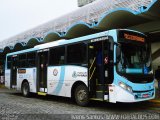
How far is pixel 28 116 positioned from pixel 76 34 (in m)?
11.6

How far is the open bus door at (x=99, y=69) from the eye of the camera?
10031 millimetres

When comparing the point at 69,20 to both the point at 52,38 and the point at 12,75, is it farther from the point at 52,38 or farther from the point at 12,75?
the point at 12,75

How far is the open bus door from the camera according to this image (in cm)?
1003

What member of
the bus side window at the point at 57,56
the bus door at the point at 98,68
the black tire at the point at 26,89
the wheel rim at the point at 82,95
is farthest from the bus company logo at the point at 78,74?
the black tire at the point at 26,89

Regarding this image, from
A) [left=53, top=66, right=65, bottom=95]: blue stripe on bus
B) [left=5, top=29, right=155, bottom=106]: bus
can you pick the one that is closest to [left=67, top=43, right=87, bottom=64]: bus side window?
[left=5, top=29, right=155, bottom=106]: bus

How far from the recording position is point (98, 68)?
10688 mm

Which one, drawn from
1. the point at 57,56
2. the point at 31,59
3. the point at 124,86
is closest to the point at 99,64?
the point at 124,86

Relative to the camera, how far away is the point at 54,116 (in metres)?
9.00

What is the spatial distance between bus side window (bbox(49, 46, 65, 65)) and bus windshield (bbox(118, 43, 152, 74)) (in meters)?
3.65

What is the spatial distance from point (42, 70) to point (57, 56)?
1.87 metres

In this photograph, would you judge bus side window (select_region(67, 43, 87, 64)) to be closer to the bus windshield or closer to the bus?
the bus

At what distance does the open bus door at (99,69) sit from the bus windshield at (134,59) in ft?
1.61

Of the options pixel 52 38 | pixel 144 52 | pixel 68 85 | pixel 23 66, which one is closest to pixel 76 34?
pixel 52 38

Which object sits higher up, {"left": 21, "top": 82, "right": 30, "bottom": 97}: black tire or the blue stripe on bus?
the blue stripe on bus
